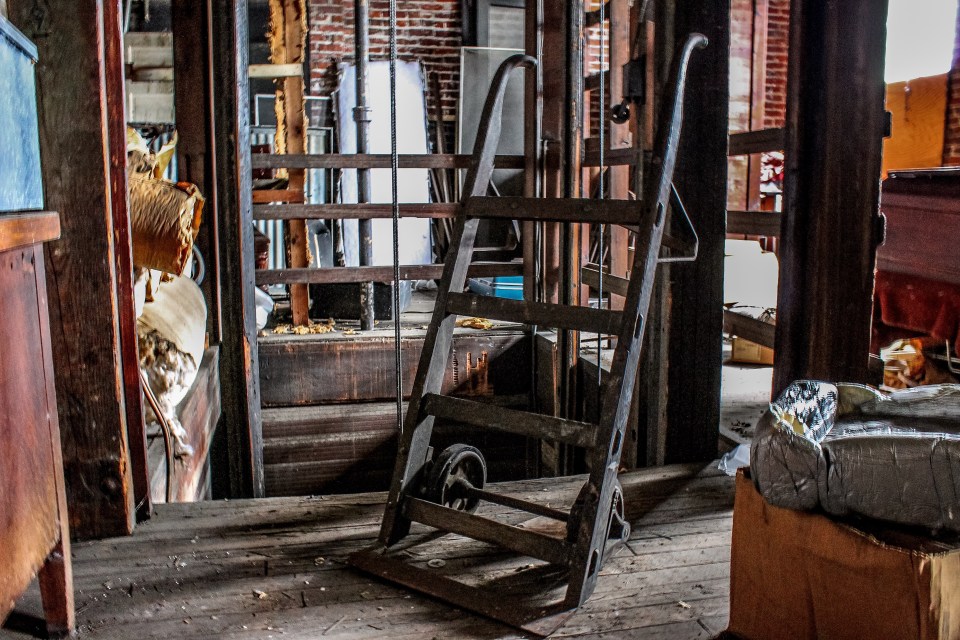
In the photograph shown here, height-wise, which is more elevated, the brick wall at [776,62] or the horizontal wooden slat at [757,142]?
the brick wall at [776,62]

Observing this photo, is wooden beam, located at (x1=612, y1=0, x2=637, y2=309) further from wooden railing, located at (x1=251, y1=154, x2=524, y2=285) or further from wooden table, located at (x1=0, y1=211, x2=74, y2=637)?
wooden table, located at (x1=0, y1=211, x2=74, y2=637)

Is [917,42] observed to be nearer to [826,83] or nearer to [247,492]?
[826,83]

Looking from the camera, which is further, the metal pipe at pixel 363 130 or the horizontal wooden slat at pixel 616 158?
the metal pipe at pixel 363 130

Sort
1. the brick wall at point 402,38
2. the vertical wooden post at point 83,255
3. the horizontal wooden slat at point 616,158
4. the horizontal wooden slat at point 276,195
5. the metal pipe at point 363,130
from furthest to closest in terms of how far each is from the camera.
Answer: the brick wall at point 402,38 < the horizontal wooden slat at point 276,195 < the metal pipe at point 363,130 < the horizontal wooden slat at point 616,158 < the vertical wooden post at point 83,255

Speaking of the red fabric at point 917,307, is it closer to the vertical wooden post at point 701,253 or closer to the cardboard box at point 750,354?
the cardboard box at point 750,354

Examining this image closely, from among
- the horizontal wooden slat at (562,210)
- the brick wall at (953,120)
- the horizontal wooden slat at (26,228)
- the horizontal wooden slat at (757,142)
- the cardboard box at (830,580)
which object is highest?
the brick wall at (953,120)

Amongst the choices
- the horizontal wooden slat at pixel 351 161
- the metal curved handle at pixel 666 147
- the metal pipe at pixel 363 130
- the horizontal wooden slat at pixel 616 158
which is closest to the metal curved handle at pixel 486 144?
the metal curved handle at pixel 666 147

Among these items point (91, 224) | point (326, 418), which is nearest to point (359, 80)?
point (326, 418)

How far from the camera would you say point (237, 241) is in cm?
331

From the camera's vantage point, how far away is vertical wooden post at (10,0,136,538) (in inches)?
78.0

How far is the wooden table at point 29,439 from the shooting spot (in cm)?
133

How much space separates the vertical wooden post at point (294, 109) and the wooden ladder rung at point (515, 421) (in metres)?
2.67

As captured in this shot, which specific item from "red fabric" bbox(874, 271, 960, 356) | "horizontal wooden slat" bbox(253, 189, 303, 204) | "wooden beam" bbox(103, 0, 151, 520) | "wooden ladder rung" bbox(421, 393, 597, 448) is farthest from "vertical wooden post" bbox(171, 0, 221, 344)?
"red fabric" bbox(874, 271, 960, 356)

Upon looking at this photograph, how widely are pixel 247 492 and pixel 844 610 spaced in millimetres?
2688
